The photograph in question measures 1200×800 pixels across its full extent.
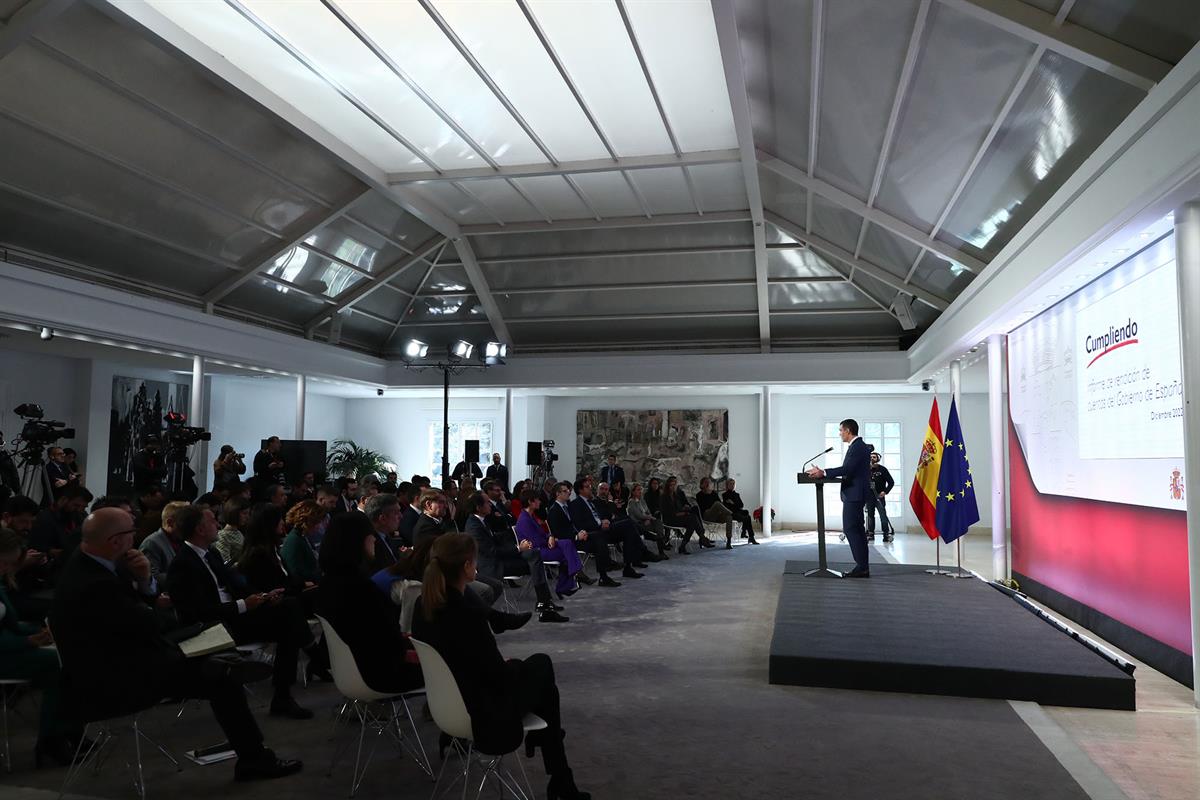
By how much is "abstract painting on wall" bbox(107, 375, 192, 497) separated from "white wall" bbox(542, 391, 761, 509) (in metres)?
7.52

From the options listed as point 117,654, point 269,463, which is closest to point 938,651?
point 117,654

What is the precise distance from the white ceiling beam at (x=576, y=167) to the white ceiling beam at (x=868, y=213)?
538 mm

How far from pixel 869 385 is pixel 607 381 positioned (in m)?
4.67

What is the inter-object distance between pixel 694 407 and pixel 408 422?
257 inches

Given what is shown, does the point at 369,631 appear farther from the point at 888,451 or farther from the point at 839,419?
the point at 888,451

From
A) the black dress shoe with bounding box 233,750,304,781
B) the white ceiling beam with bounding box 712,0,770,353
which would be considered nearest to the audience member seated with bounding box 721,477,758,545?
the white ceiling beam with bounding box 712,0,770,353

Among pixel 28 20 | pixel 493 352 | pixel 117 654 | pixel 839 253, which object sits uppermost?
pixel 28 20

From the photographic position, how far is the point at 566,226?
1262 cm

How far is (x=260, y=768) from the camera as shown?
3484 mm

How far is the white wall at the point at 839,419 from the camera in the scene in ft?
51.8

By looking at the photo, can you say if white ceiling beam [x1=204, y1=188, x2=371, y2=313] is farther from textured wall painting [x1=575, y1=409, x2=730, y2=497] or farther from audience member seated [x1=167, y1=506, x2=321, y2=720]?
textured wall painting [x1=575, y1=409, x2=730, y2=497]

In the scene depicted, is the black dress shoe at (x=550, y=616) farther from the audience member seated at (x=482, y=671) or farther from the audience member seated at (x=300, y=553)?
the audience member seated at (x=482, y=671)

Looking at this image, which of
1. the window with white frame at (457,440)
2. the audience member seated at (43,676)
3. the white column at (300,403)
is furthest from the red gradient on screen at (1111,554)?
the window with white frame at (457,440)

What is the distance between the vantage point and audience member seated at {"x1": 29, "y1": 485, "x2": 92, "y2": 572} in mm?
5746
